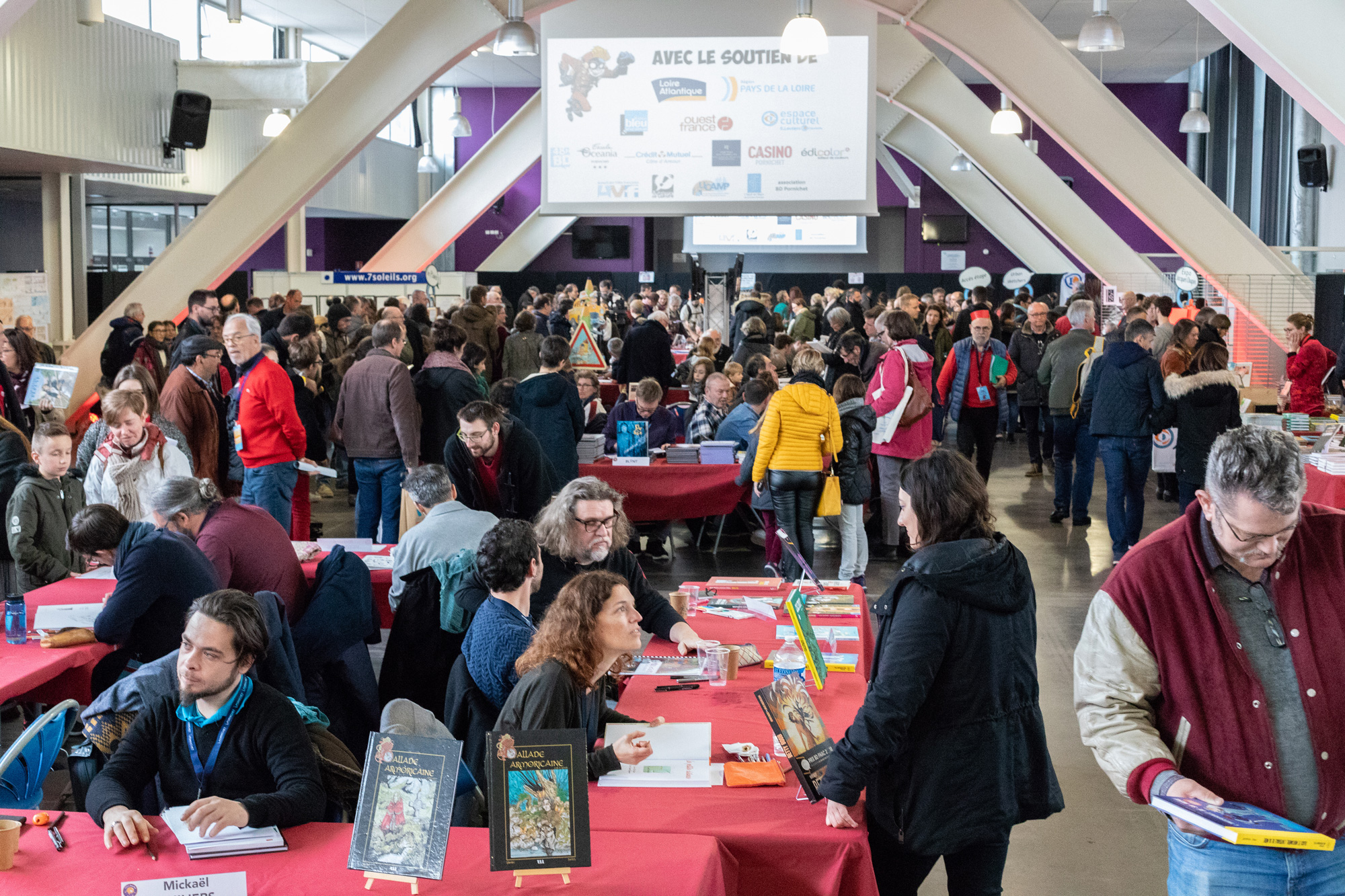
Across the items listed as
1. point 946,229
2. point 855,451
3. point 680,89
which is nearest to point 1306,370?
point 855,451

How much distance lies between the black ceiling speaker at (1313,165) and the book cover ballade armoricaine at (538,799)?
581 inches

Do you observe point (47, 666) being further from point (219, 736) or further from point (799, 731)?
point (799, 731)

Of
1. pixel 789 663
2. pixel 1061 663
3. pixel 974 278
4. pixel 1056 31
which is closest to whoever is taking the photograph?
pixel 789 663

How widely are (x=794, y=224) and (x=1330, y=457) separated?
58.0 ft

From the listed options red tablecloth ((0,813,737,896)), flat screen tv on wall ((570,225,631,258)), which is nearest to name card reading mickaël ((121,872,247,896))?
red tablecloth ((0,813,737,896))

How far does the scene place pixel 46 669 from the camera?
11.5ft

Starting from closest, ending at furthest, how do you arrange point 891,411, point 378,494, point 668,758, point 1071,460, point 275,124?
point 668,758
point 378,494
point 891,411
point 1071,460
point 275,124

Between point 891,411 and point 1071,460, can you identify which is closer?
point 891,411

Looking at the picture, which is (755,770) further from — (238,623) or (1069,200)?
(1069,200)

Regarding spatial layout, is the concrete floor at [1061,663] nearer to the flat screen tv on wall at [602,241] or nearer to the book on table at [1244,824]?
the book on table at [1244,824]

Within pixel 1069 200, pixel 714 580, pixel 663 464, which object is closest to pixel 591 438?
pixel 663 464

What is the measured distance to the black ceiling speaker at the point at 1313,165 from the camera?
14.1m

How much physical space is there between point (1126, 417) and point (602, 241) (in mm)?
18363

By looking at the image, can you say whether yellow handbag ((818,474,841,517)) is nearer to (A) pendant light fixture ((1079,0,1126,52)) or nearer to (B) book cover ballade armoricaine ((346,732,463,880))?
(B) book cover ballade armoricaine ((346,732,463,880))
